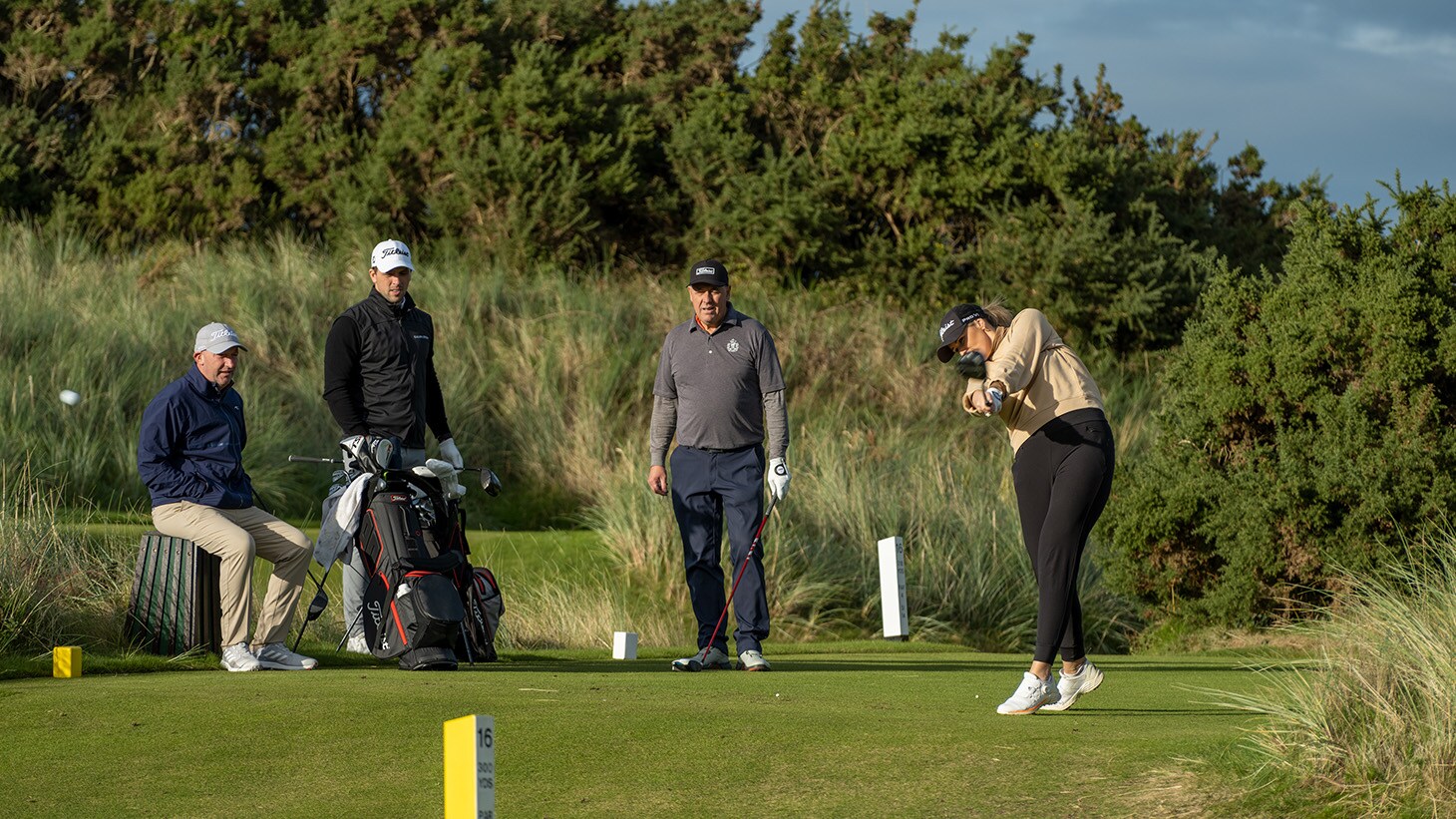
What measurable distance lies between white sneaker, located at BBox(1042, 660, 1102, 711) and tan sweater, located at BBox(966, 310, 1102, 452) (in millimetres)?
965

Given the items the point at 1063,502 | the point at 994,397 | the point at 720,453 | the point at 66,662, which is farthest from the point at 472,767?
the point at 720,453

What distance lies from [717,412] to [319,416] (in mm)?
10177

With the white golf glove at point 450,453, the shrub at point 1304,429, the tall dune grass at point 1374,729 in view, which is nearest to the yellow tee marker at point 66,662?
the white golf glove at point 450,453

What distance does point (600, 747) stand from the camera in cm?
605

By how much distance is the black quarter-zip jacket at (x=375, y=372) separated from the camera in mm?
9781

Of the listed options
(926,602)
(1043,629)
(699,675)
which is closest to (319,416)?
(926,602)

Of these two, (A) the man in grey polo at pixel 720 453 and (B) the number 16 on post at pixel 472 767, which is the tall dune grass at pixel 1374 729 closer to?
(B) the number 16 on post at pixel 472 767

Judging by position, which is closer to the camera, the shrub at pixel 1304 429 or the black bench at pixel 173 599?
the black bench at pixel 173 599

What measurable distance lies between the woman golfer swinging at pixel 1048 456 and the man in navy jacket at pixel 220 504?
393cm

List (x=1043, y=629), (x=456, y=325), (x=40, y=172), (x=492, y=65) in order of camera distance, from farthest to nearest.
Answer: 1. (x=492, y=65)
2. (x=40, y=172)
3. (x=456, y=325)
4. (x=1043, y=629)

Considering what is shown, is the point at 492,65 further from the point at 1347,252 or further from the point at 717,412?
the point at 717,412

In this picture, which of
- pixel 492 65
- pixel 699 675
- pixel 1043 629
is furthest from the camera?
pixel 492 65

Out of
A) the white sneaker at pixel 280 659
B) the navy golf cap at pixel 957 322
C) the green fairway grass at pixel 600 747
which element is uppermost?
the navy golf cap at pixel 957 322

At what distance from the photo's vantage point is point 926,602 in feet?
50.3
